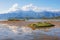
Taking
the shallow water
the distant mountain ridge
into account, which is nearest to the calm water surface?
the shallow water

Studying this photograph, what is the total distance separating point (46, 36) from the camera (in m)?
2.91

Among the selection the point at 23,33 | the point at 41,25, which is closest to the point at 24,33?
the point at 23,33

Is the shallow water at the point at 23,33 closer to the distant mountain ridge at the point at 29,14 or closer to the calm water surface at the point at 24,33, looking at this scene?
the calm water surface at the point at 24,33

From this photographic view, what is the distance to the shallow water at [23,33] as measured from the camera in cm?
288

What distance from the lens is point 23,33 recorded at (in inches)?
119

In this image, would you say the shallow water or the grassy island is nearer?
the shallow water

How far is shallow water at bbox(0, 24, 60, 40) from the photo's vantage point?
2876 millimetres

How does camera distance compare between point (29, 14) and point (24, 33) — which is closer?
point (24, 33)

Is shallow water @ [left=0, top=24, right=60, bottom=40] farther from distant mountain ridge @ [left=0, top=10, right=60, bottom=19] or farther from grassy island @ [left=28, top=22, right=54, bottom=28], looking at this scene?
distant mountain ridge @ [left=0, top=10, right=60, bottom=19]

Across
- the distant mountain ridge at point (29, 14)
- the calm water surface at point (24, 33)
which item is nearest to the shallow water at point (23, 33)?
the calm water surface at point (24, 33)

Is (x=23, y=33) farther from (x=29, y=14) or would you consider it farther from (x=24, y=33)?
(x=29, y=14)

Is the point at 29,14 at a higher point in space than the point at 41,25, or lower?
higher

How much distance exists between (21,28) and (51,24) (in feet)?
2.39

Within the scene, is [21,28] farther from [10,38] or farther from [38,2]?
[38,2]
